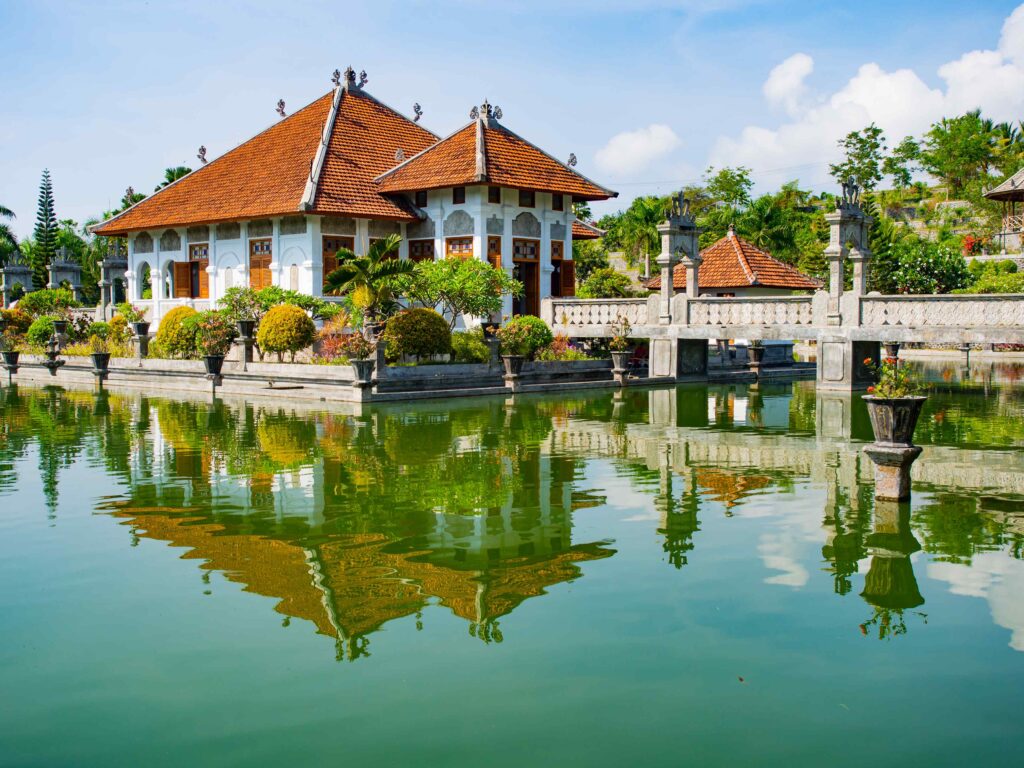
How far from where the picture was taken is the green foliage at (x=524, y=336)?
23.4m

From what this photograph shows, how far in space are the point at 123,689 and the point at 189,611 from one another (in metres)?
1.24

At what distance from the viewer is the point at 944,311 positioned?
2122 centimetres

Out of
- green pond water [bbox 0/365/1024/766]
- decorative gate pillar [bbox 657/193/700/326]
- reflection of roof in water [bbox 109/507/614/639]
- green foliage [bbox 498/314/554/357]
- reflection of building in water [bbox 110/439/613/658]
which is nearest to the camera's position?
green pond water [bbox 0/365/1024/766]

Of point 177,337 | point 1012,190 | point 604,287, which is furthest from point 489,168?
point 1012,190

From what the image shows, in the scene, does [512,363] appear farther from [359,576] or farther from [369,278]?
[359,576]

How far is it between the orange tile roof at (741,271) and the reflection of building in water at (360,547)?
24492 mm

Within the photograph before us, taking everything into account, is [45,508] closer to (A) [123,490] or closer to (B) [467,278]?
(A) [123,490]

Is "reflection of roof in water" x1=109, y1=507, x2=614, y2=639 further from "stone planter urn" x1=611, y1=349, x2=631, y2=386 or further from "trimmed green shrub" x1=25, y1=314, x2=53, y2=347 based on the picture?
"trimmed green shrub" x1=25, y1=314, x2=53, y2=347

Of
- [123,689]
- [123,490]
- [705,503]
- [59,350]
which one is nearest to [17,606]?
[123,689]

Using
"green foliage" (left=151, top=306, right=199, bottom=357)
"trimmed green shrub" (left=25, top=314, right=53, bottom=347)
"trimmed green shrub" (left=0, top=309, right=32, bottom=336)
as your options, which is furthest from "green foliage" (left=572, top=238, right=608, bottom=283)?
"green foliage" (left=151, top=306, right=199, bottom=357)

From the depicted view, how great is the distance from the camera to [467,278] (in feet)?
81.4

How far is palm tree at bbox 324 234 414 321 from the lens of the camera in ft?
75.2

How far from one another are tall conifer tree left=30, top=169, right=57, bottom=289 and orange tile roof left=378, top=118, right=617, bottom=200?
33.7 meters

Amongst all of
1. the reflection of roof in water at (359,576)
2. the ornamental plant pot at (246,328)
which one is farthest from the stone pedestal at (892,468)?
the ornamental plant pot at (246,328)
